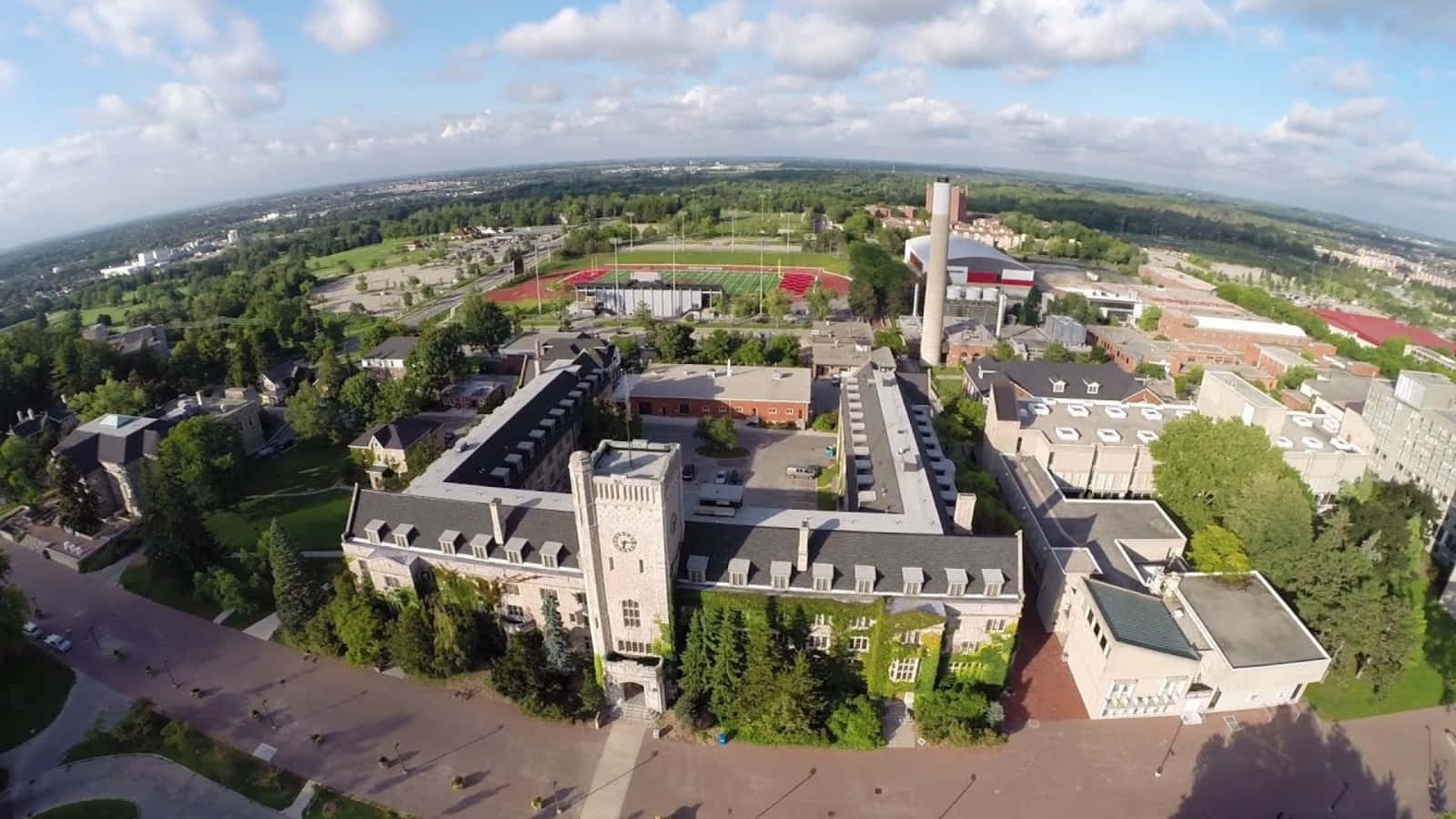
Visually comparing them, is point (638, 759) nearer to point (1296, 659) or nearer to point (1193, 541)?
point (1296, 659)

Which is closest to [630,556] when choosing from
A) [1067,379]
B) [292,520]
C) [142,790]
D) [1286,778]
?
[142,790]

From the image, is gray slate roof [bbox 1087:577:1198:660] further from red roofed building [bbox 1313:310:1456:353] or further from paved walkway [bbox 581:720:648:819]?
red roofed building [bbox 1313:310:1456:353]

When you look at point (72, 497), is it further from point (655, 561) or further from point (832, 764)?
point (832, 764)

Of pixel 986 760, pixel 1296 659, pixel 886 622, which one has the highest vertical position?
pixel 886 622

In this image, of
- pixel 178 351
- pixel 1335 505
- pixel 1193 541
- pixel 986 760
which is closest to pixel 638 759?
pixel 986 760

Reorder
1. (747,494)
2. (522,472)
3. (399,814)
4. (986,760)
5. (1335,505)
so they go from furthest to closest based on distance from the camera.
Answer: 1. (747,494)
2. (1335,505)
3. (522,472)
4. (986,760)
5. (399,814)

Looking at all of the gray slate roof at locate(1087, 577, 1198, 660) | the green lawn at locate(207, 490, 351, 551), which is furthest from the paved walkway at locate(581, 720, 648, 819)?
the green lawn at locate(207, 490, 351, 551)
